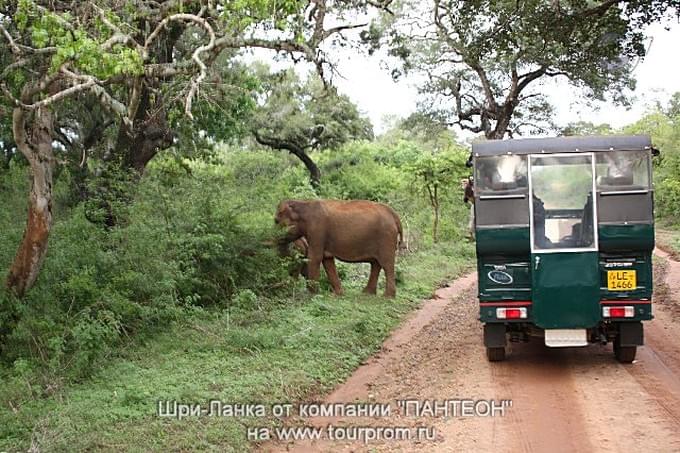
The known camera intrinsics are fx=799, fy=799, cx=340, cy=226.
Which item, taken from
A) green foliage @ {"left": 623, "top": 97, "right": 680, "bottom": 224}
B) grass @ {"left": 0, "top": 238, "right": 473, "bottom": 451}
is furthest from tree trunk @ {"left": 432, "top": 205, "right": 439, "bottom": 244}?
grass @ {"left": 0, "top": 238, "right": 473, "bottom": 451}

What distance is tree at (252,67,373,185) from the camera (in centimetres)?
2716

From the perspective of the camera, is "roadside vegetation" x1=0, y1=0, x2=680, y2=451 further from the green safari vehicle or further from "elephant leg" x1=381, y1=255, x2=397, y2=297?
the green safari vehicle

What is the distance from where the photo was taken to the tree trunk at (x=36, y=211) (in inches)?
371

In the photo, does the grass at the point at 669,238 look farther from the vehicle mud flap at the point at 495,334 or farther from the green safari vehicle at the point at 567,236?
the vehicle mud flap at the point at 495,334

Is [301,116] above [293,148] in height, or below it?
above

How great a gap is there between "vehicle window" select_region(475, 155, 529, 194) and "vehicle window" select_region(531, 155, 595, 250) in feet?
0.46

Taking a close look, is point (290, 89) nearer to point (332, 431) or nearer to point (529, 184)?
point (529, 184)

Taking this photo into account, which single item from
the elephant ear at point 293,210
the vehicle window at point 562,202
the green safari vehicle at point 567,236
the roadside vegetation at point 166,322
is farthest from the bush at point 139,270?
the vehicle window at point 562,202

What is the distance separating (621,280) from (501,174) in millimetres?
1819

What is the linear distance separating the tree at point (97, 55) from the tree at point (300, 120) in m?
13.6

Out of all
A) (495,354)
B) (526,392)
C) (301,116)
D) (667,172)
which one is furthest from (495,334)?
(667,172)

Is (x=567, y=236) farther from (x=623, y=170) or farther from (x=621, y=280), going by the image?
(x=623, y=170)

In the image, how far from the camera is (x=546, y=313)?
9.15 m

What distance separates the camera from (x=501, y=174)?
945 cm
